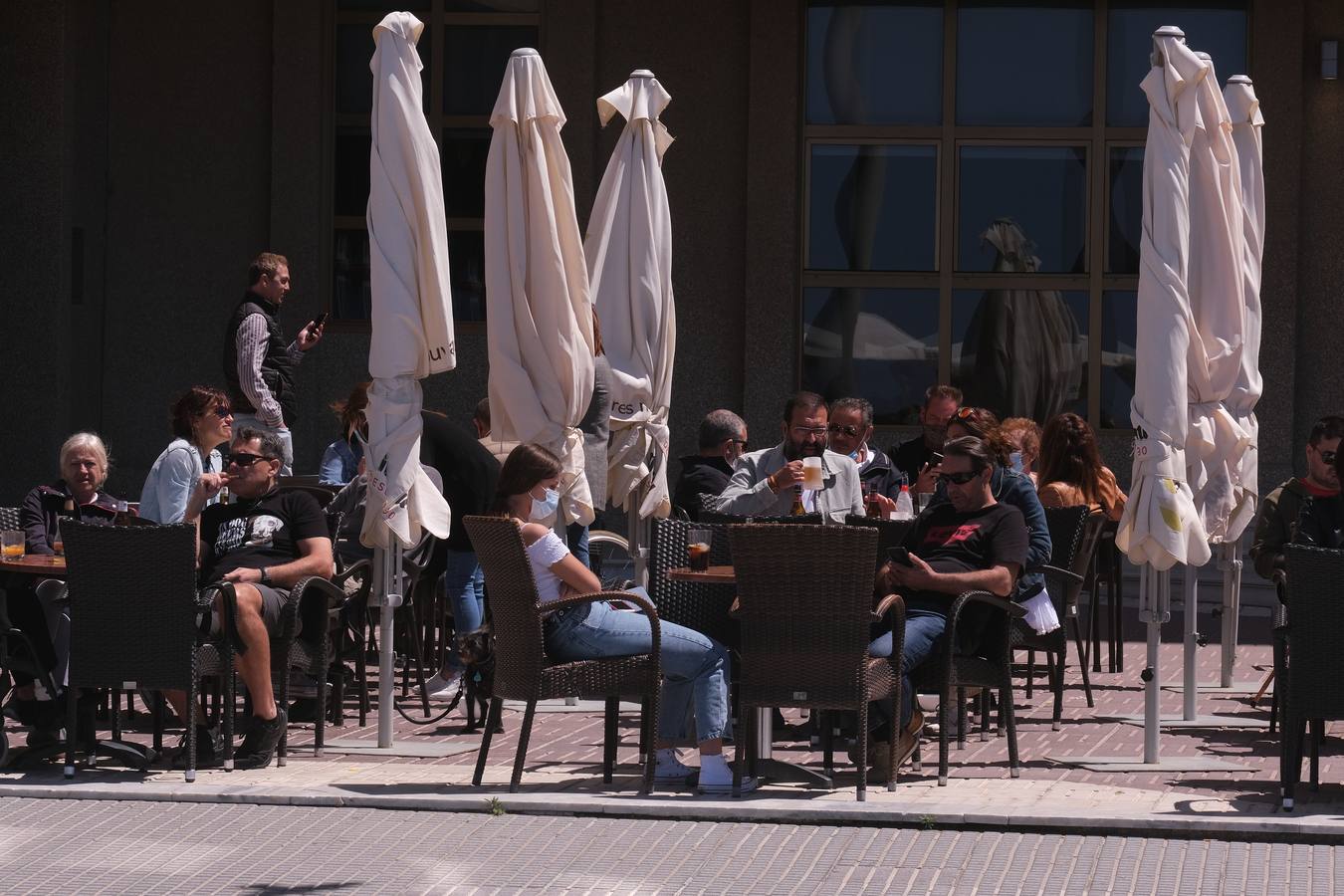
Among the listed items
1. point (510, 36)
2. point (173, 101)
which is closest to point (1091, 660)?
point (510, 36)

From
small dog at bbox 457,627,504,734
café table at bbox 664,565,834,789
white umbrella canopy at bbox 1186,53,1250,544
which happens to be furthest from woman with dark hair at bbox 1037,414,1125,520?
small dog at bbox 457,627,504,734

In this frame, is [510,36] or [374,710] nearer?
[374,710]

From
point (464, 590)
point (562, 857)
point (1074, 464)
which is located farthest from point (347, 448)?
point (562, 857)

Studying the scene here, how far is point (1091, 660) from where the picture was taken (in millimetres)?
11266

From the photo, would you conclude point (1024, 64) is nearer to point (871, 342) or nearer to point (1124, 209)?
point (1124, 209)

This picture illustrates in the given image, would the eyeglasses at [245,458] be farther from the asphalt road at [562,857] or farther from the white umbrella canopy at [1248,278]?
the white umbrella canopy at [1248,278]

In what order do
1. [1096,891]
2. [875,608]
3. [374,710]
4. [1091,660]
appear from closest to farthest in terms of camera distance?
[1096,891]
[875,608]
[374,710]
[1091,660]

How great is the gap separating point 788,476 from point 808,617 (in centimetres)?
198

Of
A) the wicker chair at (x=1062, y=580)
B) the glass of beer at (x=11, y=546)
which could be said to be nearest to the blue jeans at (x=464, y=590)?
the glass of beer at (x=11, y=546)

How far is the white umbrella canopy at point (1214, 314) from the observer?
8867 mm

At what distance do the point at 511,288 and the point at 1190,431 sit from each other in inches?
120

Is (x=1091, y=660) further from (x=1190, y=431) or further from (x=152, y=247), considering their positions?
(x=152, y=247)

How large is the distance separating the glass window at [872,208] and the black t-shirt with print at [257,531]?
8647 mm

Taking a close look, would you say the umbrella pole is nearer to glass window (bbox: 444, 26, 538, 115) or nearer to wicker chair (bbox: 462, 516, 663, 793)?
wicker chair (bbox: 462, 516, 663, 793)
